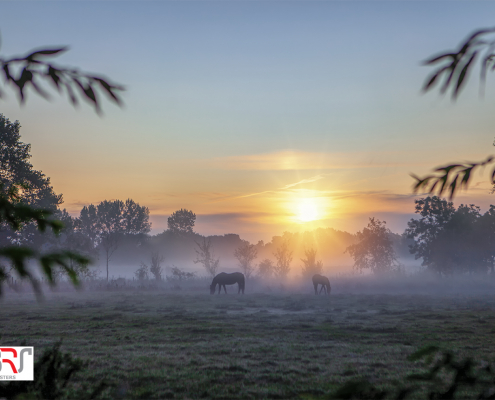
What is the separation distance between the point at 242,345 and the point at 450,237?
5222 cm

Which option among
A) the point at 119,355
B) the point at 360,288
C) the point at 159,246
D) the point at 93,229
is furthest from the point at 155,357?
the point at 159,246

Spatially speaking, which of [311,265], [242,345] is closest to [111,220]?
[311,265]

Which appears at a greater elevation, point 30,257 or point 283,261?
point 30,257

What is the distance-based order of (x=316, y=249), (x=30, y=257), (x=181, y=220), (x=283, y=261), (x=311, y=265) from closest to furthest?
(x=30, y=257) → (x=311, y=265) → (x=283, y=261) → (x=316, y=249) → (x=181, y=220)

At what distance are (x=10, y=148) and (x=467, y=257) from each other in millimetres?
57962

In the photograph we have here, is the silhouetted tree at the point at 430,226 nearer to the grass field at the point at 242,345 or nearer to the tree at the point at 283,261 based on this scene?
the tree at the point at 283,261

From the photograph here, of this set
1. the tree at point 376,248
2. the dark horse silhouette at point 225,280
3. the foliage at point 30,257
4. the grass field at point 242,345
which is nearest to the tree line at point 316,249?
the tree at point 376,248

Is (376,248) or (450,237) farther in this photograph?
(376,248)

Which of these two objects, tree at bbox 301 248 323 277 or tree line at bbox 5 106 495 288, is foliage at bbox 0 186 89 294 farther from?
tree at bbox 301 248 323 277

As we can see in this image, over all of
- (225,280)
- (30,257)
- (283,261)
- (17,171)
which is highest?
(17,171)

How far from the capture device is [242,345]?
12500 mm

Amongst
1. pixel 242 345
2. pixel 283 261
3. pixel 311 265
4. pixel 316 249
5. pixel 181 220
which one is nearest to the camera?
pixel 242 345

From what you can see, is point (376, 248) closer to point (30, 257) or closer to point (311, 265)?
point (311, 265)

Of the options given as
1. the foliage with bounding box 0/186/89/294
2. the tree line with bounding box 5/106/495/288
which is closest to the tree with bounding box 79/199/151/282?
the tree line with bounding box 5/106/495/288
